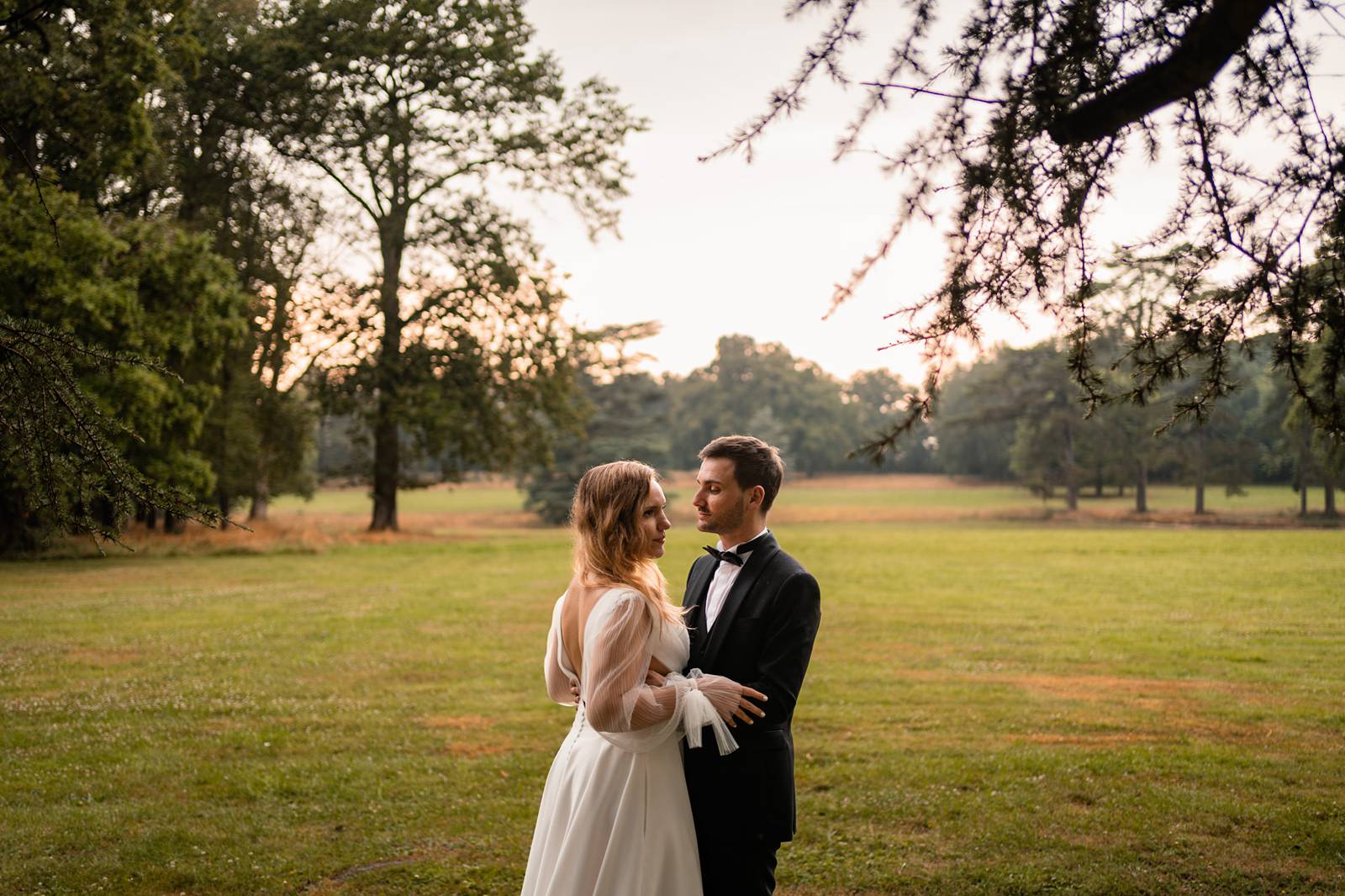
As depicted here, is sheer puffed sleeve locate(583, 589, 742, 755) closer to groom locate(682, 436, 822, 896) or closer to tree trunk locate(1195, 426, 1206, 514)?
groom locate(682, 436, 822, 896)

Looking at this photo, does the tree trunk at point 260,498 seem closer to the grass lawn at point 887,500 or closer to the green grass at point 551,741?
the grass lawn at point 887,500

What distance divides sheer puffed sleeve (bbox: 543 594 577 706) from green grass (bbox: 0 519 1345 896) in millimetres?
2189

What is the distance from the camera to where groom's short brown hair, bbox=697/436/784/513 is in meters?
3.87

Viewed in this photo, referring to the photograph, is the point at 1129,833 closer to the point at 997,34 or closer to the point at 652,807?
the point at 652,807

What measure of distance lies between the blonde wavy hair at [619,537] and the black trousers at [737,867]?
0.89 meters

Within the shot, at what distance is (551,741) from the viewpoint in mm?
8641

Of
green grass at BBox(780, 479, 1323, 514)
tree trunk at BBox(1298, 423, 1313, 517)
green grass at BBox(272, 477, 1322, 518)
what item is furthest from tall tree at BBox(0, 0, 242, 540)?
green grass at BBox(780, 479, 1323, 514)

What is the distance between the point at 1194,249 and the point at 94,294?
1886 centimetres

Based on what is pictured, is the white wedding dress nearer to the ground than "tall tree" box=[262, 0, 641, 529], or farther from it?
nearer to the ground

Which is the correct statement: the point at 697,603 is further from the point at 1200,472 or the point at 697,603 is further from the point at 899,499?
the point at 899,499

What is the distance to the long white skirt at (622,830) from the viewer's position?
3.62m

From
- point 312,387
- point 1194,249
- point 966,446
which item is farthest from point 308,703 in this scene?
point 966,446

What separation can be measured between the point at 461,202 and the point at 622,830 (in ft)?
91.4

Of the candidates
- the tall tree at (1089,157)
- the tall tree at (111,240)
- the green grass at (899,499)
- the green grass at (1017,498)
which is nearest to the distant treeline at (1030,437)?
the green grass at (1017,498)
